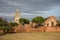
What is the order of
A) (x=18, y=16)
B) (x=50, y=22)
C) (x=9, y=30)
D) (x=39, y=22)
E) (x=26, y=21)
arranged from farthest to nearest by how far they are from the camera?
(x=18, y=16)
(x=26, y=21)
(x=39, y=22)
(x=50, y=22)
(x=9, y=30)

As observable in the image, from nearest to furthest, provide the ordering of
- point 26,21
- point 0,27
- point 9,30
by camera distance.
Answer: point 0,27 → point 9,30 → point 26,21

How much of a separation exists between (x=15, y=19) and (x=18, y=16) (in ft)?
7.33

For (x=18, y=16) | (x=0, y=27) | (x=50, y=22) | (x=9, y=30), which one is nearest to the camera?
(x=0, y=27)

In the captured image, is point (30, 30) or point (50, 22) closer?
point (30, 30)

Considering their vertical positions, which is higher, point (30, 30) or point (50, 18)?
point (50, 18)

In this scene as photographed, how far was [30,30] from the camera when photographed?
35188 mm

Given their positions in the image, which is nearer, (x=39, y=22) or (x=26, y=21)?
(x=39, y=22)

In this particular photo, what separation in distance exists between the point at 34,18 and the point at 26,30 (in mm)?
19074

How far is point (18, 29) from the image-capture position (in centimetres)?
3512

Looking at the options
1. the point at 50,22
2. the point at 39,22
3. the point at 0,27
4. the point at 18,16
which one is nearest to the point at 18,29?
the point at 0,27

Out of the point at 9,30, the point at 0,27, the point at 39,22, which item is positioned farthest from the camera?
the point at 39,22

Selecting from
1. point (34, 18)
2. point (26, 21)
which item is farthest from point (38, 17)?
point (26, 21)

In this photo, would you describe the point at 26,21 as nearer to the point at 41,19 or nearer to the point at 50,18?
the point at 41,19

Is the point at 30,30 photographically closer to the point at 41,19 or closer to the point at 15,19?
the point at 41,19
